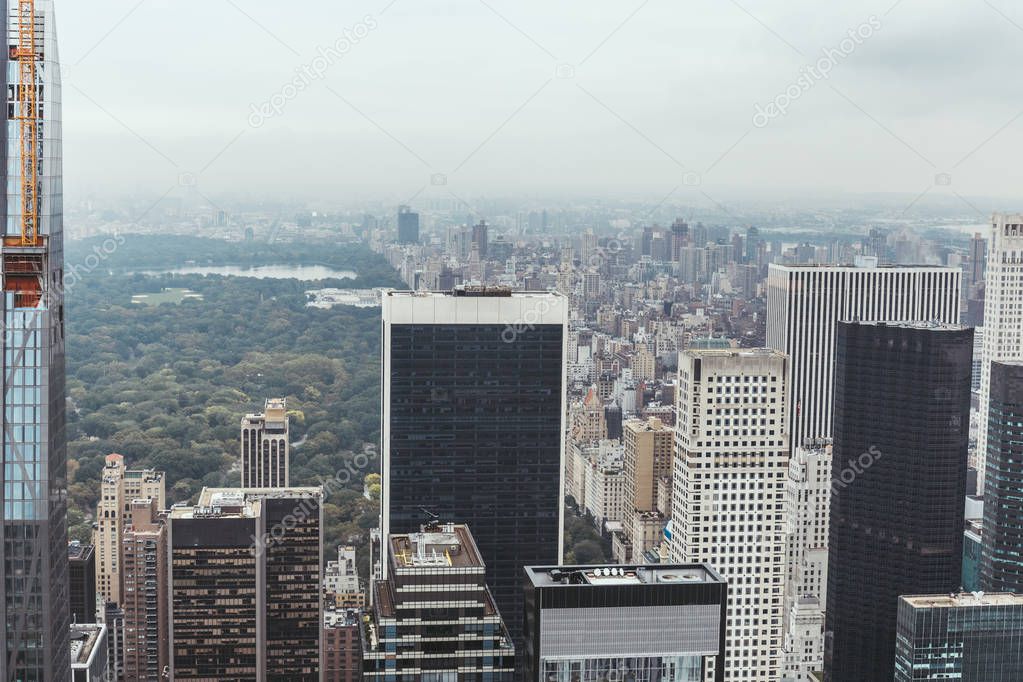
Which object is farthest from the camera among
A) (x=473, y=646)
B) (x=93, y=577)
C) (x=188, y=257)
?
(x=188, y=257)

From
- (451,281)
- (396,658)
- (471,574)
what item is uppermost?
(451,281)

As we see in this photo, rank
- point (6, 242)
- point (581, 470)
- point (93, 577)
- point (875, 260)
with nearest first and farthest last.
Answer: point (6, 242)
point (93, 577)
point (581, 470)
point (875, 260)

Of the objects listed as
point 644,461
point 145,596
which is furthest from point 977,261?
point 145,596

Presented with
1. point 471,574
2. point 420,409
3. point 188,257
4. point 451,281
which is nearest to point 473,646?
point 471,574

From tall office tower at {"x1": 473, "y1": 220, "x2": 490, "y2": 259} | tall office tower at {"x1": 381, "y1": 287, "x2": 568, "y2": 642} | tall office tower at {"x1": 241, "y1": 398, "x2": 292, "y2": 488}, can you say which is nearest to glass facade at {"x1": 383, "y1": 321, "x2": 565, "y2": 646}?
tall office tower at {"x1": 381, "y1": 287, "x2": 568, "y2": 642}

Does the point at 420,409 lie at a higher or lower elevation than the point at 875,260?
lower

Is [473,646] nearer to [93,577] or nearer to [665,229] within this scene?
[93,577]

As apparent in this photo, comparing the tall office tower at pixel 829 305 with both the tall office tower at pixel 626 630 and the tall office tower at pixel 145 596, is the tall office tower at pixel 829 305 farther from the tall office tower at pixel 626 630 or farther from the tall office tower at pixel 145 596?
the tall office tower at pixel 145 596
